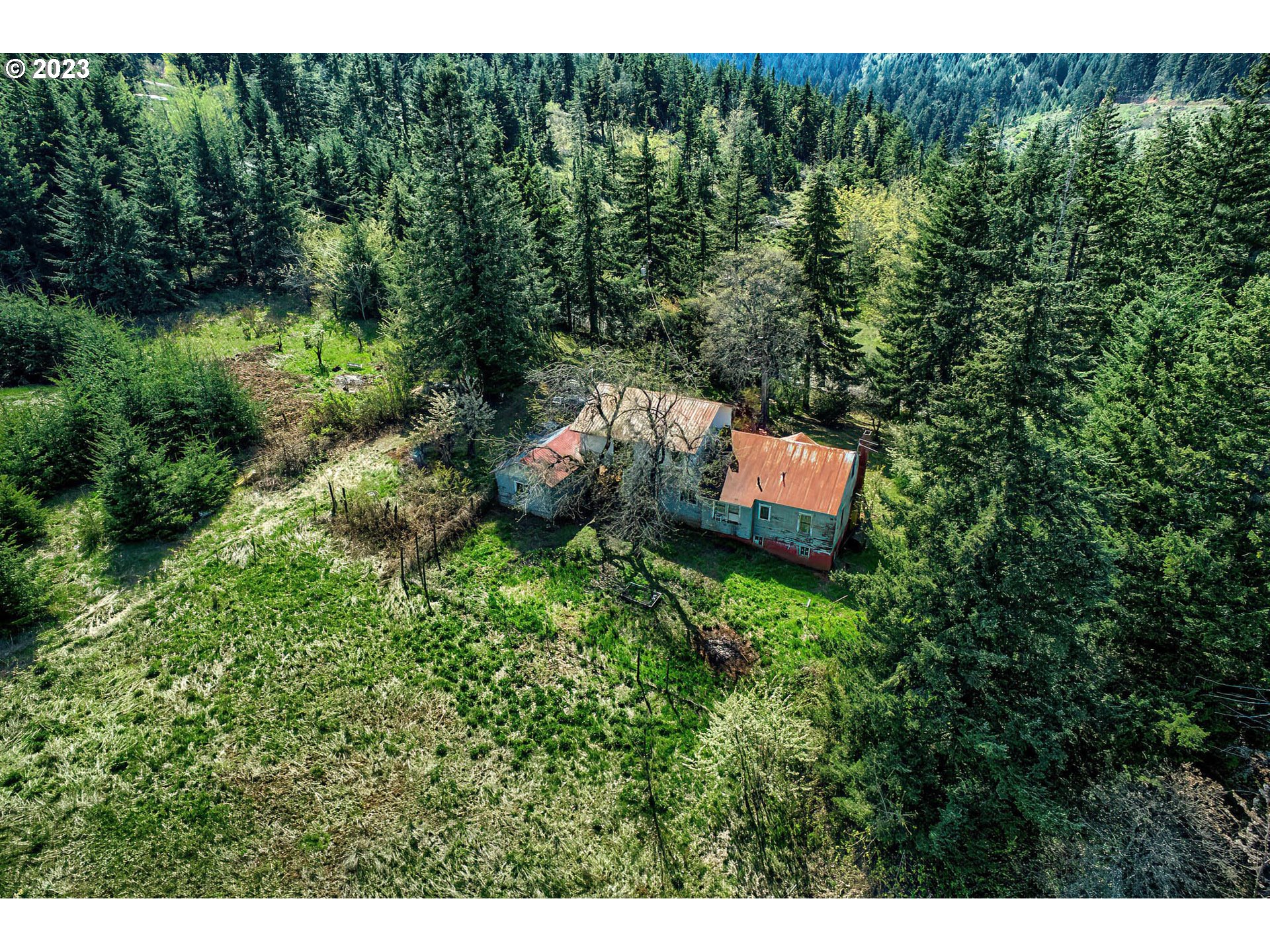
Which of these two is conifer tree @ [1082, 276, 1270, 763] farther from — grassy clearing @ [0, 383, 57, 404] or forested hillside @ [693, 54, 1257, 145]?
forested hillside @ [693, 54, 1257, 145]

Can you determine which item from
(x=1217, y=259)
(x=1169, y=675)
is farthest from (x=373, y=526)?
(x=1217, y=259)

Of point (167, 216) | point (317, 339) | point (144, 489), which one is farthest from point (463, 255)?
point (167, 216)

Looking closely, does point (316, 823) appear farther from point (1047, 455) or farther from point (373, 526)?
point (1047, 455)

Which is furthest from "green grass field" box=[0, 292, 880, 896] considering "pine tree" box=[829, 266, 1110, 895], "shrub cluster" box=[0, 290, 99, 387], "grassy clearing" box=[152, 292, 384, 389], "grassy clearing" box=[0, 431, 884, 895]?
"grassy clearing" box=[152, 292, 384, 389]

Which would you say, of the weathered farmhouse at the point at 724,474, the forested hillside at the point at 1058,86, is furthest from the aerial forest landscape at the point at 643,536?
the forested hillside at the point at 1058,86

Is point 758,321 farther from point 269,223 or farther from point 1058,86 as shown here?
point 1058,86

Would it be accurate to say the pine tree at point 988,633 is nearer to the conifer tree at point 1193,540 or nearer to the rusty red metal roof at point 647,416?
the conifer tree at point 1193,540
